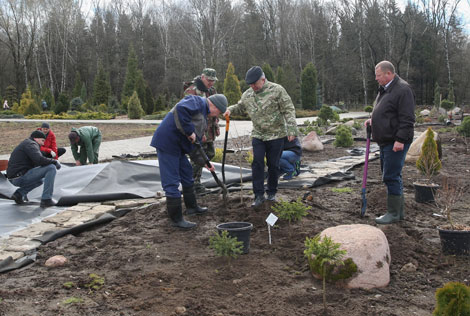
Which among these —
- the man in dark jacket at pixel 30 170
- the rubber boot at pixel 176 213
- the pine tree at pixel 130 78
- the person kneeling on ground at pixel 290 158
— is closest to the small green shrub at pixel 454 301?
the rubber boot at pixel 176 213

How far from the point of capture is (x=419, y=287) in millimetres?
3041

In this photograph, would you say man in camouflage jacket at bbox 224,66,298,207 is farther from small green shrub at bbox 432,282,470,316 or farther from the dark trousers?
small green shrub at bbox 432,282,470,316

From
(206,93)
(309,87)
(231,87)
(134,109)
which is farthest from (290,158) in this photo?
(309,87)

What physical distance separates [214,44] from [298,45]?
992 cm

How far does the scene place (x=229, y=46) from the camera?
3994cm

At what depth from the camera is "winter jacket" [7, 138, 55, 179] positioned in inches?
225

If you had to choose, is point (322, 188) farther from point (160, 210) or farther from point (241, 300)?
point (241, 300)

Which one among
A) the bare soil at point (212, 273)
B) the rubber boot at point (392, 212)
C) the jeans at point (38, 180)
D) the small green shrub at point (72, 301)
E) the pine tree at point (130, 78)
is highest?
the pine tree at point (130, 78)

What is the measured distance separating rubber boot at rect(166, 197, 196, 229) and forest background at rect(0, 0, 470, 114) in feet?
99.5

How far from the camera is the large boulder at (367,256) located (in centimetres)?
306

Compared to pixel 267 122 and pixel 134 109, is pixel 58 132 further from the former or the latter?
pixel 267 122

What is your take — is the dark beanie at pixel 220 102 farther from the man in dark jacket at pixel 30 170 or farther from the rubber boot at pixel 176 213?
the man in dark jacket at pixel 30 170

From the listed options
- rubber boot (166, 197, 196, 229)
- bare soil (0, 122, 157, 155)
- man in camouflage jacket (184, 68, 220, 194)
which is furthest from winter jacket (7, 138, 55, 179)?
A: bare soil (0, 122, 157, 155)

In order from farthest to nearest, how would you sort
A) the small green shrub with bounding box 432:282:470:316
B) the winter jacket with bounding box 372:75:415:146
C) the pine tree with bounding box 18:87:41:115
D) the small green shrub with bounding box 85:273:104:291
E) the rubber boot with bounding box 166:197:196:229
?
1. the pine tree with bounding box 18:87:41:115
2. the rubber boot with bounding box 166:197:196:229
3. the winter jacket with bounding box 372:75:415:146
4. the small green shrub with bounding box 85:273:104:291
5. the small green shrub with bounding box 432:282:470:316
